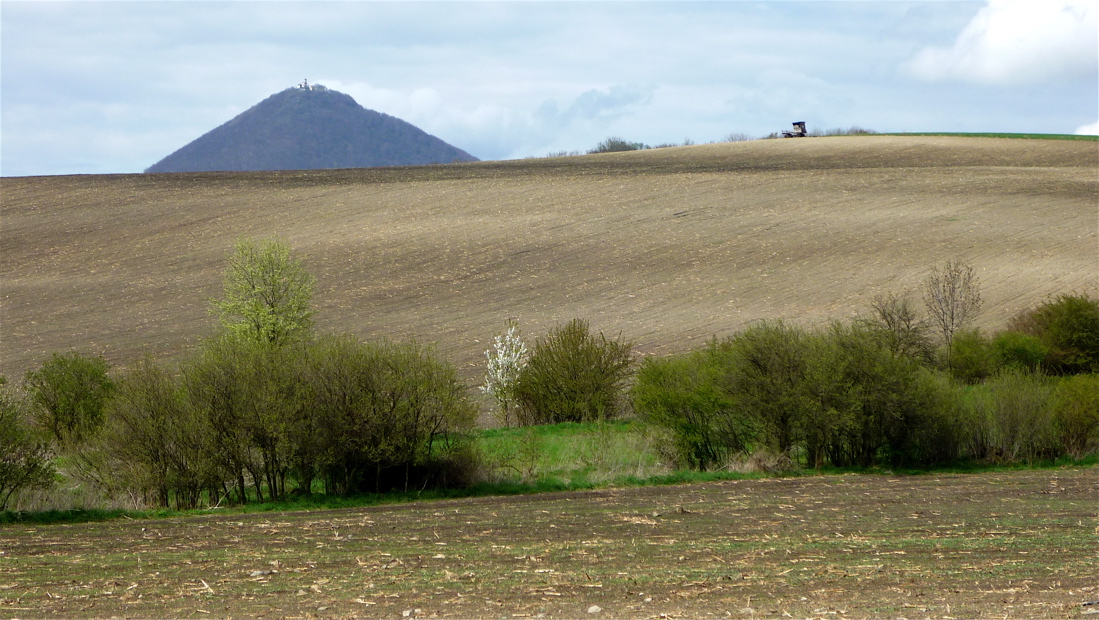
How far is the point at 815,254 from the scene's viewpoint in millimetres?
55406

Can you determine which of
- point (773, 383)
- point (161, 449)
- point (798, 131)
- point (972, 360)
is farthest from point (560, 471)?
point (798, 131)

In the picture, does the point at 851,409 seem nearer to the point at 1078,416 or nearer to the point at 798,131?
the point at 1078,416

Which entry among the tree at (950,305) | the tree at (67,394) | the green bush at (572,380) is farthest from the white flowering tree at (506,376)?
the tree at (950,305)

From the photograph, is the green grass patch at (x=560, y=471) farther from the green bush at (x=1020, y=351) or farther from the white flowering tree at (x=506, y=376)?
the green bush at (x=1020, y=351)

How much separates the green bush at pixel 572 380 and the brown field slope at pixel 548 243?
14.5ft

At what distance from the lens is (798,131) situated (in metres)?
111

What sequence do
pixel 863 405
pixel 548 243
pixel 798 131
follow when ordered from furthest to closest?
pixel 798 131 < pixel 548 243 < pixel 863 405

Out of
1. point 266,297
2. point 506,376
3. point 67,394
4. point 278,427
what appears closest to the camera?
point 278,427

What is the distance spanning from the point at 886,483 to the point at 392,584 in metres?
15.2

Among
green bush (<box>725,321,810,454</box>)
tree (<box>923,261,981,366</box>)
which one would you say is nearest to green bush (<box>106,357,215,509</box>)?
green bush (<box>725,321,810,454</box>)

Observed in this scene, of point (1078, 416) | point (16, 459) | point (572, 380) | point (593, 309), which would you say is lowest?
point (1078, 416)

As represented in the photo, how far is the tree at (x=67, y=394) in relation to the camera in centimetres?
2781

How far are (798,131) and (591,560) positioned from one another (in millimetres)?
104145

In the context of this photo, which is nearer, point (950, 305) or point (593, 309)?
point (950, 305)
